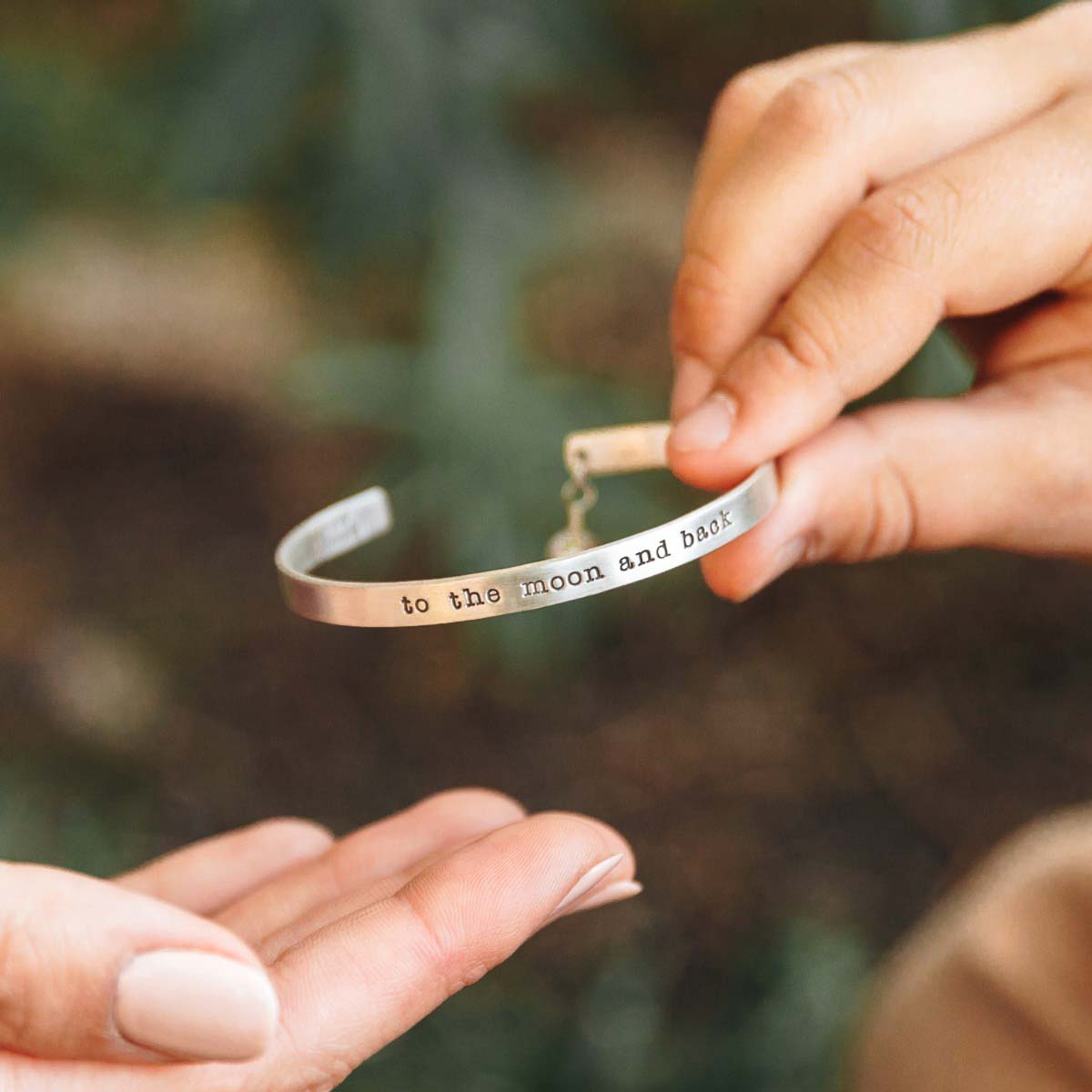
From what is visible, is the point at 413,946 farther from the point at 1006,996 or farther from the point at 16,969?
the point at 1006,996

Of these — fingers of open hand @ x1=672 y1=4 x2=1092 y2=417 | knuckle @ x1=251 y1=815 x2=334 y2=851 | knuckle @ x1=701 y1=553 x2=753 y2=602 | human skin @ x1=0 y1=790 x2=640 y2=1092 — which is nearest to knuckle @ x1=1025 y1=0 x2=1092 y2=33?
fingers of open hand @ x1=672 y1=4 x2=1092 y2=417

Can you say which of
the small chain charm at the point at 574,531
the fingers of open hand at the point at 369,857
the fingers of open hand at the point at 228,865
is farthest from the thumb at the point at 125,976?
the small chain charm at the point at 574,531

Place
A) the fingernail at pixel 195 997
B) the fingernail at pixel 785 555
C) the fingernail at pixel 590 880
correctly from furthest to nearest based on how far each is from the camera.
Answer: the fingernail at pixel 785 555, the fingernail at pixel 590 880, the fingernail at pixel 195 997

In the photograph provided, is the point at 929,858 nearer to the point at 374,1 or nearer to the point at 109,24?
the point at 374,1

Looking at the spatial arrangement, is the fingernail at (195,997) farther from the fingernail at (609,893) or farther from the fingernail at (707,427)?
the fingernail at (707,427)

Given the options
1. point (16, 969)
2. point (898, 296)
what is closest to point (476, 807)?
point (16, 969)

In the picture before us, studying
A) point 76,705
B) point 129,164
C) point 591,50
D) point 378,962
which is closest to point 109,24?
point 129,164
